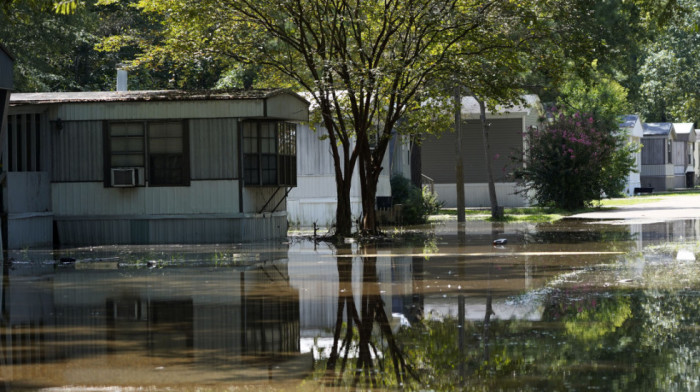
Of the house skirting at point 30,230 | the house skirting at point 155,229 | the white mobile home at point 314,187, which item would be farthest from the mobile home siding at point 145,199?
the white mobile home at point 314,187

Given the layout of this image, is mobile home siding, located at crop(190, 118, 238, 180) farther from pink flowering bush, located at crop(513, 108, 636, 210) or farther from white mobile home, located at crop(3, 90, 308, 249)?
pink flowering bush, located at crop(513, 108, 636, 210)

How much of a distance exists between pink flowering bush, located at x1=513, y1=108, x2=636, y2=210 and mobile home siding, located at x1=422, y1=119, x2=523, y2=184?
11.6 feet

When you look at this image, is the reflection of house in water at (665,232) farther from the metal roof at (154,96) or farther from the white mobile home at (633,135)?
the white mobile home at (633,135)

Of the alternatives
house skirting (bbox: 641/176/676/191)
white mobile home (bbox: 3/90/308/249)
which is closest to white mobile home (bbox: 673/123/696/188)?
house skirting (bbox: 641/176/676/191)

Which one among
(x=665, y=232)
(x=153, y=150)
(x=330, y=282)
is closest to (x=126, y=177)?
(x=153, y=150)

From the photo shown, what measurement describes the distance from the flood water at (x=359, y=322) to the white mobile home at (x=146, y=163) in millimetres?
5585

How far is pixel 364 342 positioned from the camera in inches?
390

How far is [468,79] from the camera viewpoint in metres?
25.1

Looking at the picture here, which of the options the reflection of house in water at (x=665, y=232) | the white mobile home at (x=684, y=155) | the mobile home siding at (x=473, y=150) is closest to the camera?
the reflection of house in water at (x=665, y=232)

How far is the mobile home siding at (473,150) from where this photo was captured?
149ft

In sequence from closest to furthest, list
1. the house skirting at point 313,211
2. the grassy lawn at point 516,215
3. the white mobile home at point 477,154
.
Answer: the house skirting at point 313,211
the grassy lawn at point 516,215
the white mobile home at point 477,154

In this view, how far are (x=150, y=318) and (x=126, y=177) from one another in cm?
1462

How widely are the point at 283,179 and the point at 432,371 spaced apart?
62.1 feet

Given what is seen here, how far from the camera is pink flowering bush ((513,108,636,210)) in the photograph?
130 ft
